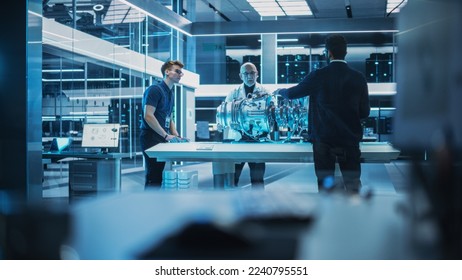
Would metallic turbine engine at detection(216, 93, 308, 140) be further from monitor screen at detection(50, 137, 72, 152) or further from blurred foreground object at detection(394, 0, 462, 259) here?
monitor screen at detection(50, 137, 72, 152)

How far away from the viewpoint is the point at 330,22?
4.55 feet

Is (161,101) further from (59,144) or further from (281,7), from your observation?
(59,144)

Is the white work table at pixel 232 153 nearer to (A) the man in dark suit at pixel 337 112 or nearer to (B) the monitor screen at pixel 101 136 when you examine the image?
(A) the man in dark suit at pixel 337 112

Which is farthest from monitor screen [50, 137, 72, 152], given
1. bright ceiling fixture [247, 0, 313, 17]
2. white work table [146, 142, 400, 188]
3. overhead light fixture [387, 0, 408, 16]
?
overhead light fixture [387, 0, 408, 16]

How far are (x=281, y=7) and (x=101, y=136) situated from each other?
1.67m

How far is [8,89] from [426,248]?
181 centimetres

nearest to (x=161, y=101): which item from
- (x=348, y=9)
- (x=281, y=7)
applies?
(x=281, y=7)

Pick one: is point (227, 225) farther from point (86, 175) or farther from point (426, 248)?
point (86, 175)

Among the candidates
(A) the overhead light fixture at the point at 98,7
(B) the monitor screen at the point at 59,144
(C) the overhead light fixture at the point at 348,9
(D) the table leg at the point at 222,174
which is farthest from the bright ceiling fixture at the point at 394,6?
(B) the monitor screen at the point at 59,144

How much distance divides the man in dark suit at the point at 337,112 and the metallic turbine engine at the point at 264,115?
0.14m

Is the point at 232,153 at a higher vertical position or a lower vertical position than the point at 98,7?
lower

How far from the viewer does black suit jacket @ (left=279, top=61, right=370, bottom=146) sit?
54.6 inches

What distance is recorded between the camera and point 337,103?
142cm

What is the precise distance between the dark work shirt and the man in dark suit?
708 mm
